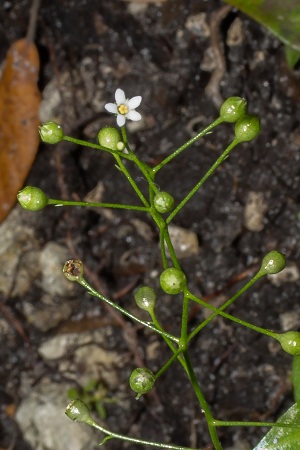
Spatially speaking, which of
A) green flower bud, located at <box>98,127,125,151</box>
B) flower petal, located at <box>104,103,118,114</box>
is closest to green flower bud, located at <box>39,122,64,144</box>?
green flower bud, located at <box>98,127,125,151</box>

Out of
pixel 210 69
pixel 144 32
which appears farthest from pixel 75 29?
pixel 210 69

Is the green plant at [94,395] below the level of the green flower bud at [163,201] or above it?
below

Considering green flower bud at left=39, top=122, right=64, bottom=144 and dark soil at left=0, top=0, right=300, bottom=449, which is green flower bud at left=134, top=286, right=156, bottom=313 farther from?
dark soil at left=0, top=0, right=300, bottom=449

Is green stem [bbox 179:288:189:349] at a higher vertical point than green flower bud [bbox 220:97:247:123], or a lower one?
lower

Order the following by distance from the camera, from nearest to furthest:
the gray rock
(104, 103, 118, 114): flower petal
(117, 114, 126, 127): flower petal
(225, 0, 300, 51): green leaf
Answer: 1. (117, 114, 126, 127): flower petal
2. (104, 103, 118, 114): flower petal
3. (225, 0, 300, 51): green leaf
4. the gray rock

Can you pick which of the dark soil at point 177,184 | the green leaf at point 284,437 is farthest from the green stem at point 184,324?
the dark soil at point 177,184

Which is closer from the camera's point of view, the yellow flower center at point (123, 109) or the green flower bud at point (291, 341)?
the green flower bud at point (291, 341)

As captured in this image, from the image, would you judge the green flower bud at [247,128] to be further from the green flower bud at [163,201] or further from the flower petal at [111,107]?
the flower petal at [111,107]
